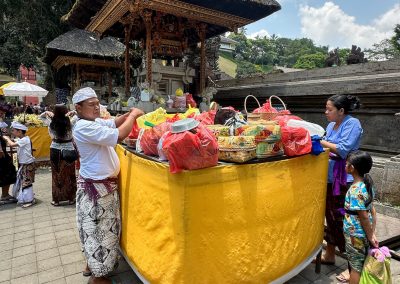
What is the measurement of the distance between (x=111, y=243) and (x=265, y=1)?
758cm

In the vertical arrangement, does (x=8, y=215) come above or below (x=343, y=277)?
below

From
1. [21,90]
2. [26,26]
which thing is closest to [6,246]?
[21,90]

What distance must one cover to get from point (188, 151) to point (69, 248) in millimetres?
2933

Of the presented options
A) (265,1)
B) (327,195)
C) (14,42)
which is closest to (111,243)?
(327,195)

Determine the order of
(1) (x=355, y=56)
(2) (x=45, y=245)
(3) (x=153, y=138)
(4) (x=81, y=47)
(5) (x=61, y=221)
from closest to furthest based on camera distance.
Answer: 1. (3) (x=153, y=138)
2. (2) (x=45, y=245)
3. (5) (x=61, y=221)
4. (1) (x=355, y=56)
5. (4) (x=81, y=47)

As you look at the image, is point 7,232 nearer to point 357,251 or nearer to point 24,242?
point 24,242

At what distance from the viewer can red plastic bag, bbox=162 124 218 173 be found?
6.34ft

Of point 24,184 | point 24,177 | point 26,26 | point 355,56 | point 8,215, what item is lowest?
point 8,215

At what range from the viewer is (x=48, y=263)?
11.4 feet

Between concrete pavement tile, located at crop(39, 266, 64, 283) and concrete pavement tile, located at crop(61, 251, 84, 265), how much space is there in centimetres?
14

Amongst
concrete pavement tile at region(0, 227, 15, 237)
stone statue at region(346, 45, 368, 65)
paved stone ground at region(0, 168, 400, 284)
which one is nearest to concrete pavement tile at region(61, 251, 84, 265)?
paved stone ground at region(0, 168, 400, 284)

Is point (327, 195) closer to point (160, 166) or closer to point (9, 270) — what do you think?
point (160, 166)

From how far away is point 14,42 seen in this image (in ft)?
59.9

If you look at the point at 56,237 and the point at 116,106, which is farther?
the point at 116,106
